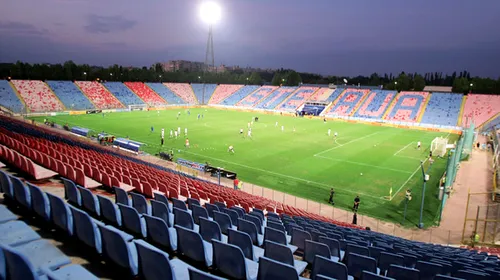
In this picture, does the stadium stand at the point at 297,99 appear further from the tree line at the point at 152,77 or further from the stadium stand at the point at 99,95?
the stadium stand at the point at 99,95

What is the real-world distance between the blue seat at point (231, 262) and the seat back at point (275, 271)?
1.03 feet

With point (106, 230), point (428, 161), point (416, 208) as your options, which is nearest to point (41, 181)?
point (106, 230)

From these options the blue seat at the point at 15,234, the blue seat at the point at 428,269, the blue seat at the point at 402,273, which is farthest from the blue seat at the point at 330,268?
the blue seat at the point at 15,234

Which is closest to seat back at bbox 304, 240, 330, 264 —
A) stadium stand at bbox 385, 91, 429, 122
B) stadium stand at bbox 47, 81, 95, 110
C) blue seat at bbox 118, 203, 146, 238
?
blue seat at bbox 118, 203, 146, 238

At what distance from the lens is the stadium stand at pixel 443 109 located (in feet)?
208

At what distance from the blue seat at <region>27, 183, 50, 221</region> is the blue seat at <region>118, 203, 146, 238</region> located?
1.21 meters

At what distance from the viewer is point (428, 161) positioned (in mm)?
35750

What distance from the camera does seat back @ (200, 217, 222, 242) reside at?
6.48 m

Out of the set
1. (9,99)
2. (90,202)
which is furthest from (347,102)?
(90,202)

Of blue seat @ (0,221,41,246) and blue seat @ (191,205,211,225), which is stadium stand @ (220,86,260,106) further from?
blue seat @ (0,221,41,246)

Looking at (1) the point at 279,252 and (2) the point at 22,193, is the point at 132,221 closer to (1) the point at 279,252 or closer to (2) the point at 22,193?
(2) the point at 22,193

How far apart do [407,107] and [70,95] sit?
240ft

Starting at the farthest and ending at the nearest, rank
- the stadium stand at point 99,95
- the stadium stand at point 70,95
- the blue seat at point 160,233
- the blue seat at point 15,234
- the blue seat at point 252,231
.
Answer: the stadium stand at point 99,95 → the stadium stand at point 70,95 → the blue seat at point 252,231 → the blue seat at point 160,233 → the blue seat at point 15,234

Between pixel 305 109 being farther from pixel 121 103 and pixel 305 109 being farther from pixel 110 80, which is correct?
pixel 110 80
